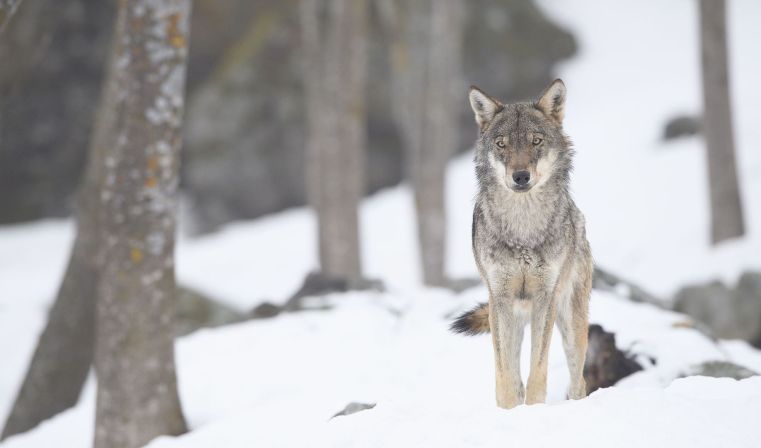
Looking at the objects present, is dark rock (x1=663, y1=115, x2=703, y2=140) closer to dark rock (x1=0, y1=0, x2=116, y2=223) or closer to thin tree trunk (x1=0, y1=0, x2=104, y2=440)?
thin tree trunk (x1=0, y1=0, x2=104, y2=440)

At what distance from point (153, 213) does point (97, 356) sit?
1297 mm

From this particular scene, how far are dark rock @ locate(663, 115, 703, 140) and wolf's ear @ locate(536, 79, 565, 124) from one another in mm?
16343

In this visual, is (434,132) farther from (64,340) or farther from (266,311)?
(64,340)

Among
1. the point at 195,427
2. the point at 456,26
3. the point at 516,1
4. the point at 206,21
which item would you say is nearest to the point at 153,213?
the point at 195,427

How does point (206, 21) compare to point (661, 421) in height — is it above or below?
above

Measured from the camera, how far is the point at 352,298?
977 cm

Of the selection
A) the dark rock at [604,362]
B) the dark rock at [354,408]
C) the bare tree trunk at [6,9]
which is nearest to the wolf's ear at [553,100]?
the dark rock at [604,362]

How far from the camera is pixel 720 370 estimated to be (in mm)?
6305

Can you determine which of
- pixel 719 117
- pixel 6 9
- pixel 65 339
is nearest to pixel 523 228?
pixel 6 9

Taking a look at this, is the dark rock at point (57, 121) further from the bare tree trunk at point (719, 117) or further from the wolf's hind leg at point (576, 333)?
the wolf's hind leg at point (576, 333)

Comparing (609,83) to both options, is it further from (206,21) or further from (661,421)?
(661,421)

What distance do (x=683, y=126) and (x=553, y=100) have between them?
1650cm

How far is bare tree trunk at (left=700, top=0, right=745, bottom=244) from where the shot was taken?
42.5ft

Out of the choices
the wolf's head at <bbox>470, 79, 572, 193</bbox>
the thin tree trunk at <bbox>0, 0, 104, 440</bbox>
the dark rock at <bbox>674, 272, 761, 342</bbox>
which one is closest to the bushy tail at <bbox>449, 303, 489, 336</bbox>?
the wolf's head at <bbox>470, 79, 572, 193</bbox>
